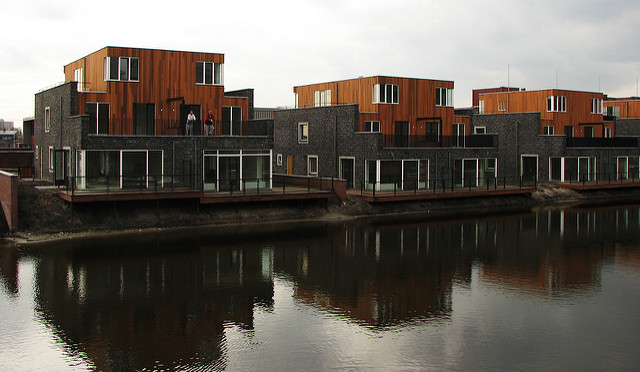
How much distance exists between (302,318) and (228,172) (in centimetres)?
1725

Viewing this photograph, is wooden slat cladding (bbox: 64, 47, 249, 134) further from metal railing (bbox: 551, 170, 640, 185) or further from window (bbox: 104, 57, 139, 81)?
metal railing (bbox: 551, 170, 640, 185)

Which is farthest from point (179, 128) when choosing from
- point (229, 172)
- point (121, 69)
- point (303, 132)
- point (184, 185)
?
point (303, 132)

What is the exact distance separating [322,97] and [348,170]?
9.27 meters

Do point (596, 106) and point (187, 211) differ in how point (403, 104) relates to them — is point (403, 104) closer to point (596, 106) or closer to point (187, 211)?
point (187, 211)

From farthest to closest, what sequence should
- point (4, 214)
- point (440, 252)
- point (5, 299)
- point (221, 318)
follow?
point (4, 214) < point (440, 252) < point (5, 299) < point (221, 318)

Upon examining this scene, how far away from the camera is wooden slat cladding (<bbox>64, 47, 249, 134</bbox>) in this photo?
103ft

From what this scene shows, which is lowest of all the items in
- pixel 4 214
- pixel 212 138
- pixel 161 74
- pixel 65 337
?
pixel 65 337

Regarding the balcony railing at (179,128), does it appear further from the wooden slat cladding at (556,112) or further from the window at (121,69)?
the wooden slat cladding at (556,112)

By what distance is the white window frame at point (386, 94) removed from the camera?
129 ft

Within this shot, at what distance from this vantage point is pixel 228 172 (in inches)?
1256

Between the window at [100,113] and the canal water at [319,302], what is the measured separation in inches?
280

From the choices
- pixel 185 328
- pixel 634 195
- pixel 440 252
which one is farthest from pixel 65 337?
pixel 634 195

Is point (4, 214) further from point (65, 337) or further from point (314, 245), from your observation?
point (65, 337)

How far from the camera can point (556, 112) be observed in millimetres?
49094
